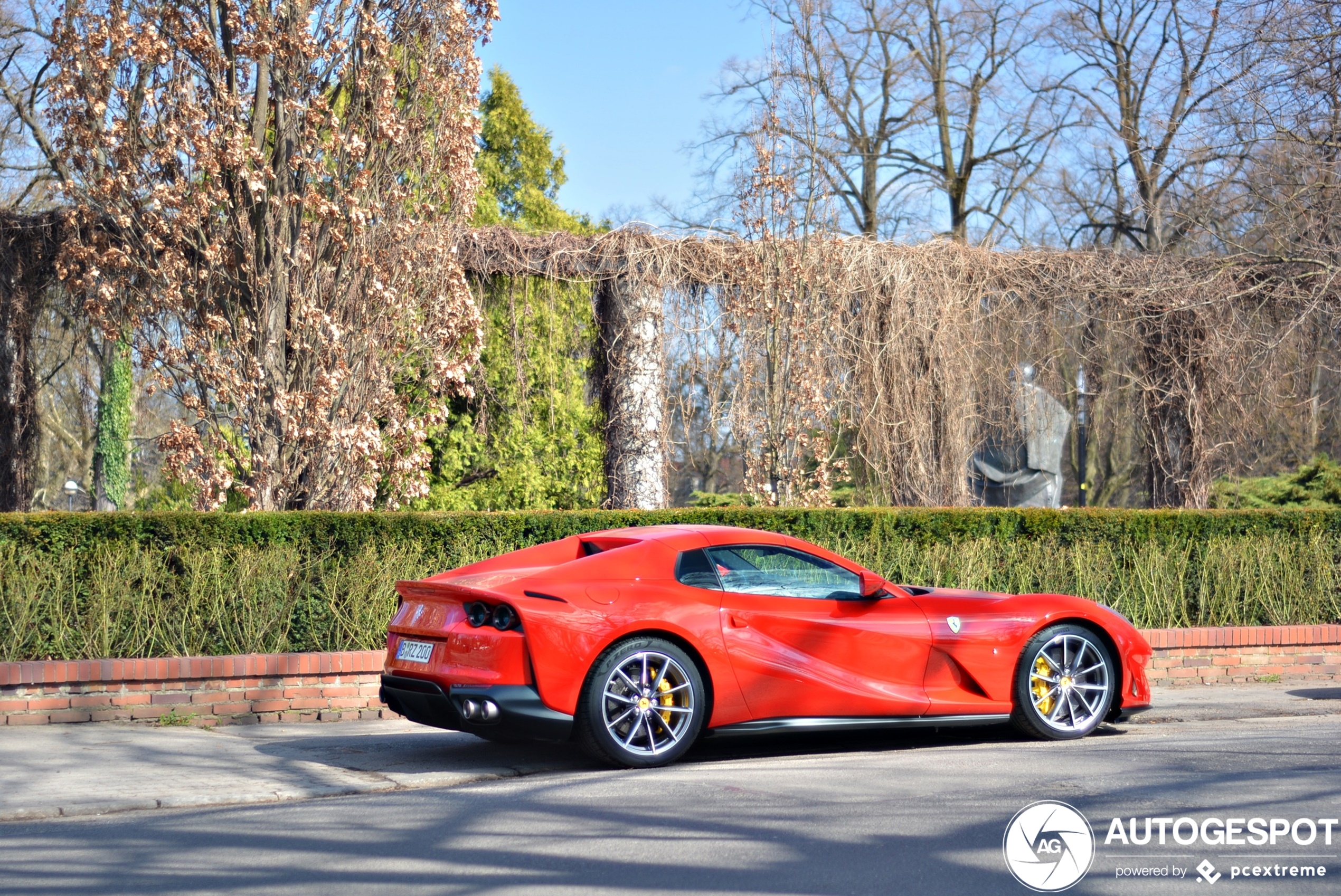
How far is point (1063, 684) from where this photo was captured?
749 centimetres

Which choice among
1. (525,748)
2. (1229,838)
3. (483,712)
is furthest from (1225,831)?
(525,748)

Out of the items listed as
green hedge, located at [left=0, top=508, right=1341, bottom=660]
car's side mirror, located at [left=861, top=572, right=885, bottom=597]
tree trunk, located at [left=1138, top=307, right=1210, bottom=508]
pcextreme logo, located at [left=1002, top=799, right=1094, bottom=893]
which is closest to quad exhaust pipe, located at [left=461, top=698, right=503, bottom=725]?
car's side mirror, located at [left=861, top=572, right=885, bottom=597]

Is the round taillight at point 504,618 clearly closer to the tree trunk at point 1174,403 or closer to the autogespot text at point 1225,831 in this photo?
the autogespot text at point 1225,831

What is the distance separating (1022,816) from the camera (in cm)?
517

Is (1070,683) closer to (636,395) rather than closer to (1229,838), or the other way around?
(1229,838)

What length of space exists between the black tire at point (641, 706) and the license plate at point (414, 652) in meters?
0.87

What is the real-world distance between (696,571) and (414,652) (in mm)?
1613

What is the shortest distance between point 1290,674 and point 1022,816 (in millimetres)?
7388

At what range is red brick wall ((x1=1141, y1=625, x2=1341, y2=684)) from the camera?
430 inches

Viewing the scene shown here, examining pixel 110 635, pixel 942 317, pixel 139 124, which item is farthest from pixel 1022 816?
pixel 942 317

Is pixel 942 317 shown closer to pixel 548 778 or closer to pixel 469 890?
pixel 548 778

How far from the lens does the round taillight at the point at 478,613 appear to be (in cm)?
644

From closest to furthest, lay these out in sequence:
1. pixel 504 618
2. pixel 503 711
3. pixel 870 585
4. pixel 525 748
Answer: pixel 503 711 < pixel 504 618 < pixel 870 585 < pixel 525 748

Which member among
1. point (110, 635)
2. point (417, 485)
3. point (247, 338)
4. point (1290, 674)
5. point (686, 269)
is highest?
point (686, 269)
